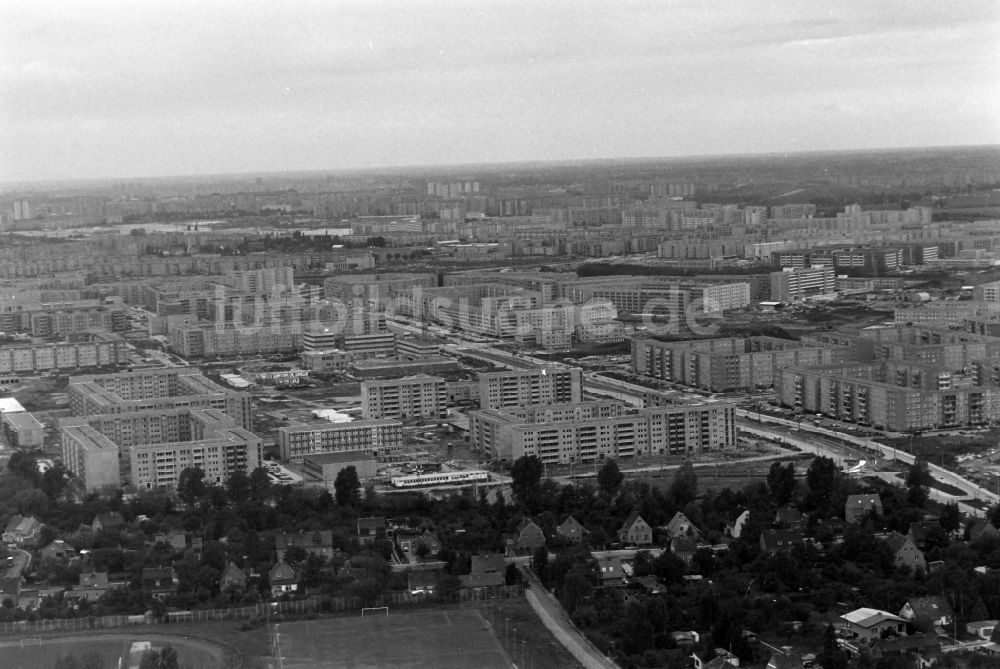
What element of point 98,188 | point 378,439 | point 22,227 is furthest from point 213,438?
point 22,227

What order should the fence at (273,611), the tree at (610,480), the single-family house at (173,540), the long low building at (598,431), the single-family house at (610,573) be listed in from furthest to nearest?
the long low building at (598,431) → the tree at (610,480) → the single-family house at (173,540) → the single-family house at (610,573) → the fence at (273,611)

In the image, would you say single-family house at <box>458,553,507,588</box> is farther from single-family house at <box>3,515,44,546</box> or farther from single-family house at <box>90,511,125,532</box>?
single-family house at <box>3,515,44,546</box>

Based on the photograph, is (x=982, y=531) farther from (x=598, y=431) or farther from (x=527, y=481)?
(x=598, y=431)

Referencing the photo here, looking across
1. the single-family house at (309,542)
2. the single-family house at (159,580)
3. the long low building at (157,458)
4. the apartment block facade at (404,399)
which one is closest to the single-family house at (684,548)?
the single-family house at (309,542)

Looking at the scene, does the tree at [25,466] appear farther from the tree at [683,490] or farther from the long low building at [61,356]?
the long low building at [61,356]

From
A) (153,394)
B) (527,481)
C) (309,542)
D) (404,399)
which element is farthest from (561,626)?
(153,394)
